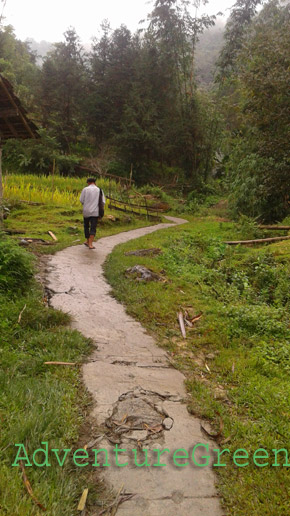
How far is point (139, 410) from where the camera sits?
2.69 meters

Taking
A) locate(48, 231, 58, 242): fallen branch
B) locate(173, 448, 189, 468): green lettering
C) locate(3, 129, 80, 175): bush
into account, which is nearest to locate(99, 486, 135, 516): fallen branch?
locate(173, 448, 189, 468): green lettering

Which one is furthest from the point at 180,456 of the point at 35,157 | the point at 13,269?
the point at 35,157

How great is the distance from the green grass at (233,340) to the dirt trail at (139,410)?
17 centimetres

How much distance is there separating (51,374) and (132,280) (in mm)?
3221

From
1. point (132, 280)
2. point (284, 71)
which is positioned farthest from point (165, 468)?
point (284, 71)

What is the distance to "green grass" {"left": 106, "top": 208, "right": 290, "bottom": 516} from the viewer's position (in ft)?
7.09

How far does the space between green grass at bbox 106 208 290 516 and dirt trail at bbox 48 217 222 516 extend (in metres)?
0.17

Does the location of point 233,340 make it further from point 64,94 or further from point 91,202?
point 64,94

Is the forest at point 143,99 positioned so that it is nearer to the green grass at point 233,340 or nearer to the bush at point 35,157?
the bush at point 35,157

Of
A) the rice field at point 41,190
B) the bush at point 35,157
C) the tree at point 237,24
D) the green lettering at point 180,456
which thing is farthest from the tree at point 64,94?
the green lettering at point 180,456

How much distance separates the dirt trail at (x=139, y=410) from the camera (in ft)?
6.45

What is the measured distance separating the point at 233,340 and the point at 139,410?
6.42 ft

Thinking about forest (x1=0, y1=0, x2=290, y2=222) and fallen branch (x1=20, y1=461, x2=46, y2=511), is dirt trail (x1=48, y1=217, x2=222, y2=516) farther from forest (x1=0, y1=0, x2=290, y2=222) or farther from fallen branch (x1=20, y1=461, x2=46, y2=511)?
forest (x1=0, y1=0, x2=290, y2=222)

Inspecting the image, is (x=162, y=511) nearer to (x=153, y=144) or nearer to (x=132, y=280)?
(x=132, y=280)
